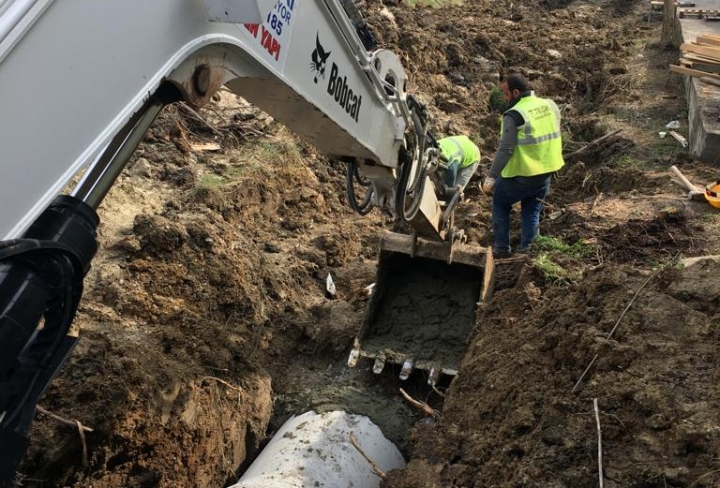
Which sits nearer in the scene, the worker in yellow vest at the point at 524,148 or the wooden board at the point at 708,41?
the worker in yellow vest at the point at 524,148

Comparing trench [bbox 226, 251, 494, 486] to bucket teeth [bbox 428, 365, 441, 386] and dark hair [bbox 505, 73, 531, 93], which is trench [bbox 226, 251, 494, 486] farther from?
dark hair [bbox 505, 73, 531, 93]

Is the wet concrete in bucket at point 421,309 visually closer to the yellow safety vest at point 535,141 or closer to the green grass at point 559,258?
the green grass at point 559,258

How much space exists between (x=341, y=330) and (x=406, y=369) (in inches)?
32.7

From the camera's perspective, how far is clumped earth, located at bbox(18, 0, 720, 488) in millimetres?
3273

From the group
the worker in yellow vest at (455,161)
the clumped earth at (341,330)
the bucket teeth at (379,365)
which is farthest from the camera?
the worker in yellow vest at (455,161)

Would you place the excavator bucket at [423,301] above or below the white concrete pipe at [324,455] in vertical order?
above

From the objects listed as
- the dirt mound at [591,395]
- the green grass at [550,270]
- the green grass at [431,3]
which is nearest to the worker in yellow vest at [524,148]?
the green grass at [550,270]

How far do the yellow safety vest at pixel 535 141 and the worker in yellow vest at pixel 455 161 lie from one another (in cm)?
41

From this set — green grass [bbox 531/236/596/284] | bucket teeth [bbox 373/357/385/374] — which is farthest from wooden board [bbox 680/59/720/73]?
bucket teeth [bbox 373/357/385/374]

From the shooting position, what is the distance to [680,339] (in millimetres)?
3527

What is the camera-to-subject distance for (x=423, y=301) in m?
5.79

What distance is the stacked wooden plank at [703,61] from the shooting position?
8.94m

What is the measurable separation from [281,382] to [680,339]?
2.99 m

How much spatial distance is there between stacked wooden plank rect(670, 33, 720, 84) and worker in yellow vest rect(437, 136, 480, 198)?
466 cm
